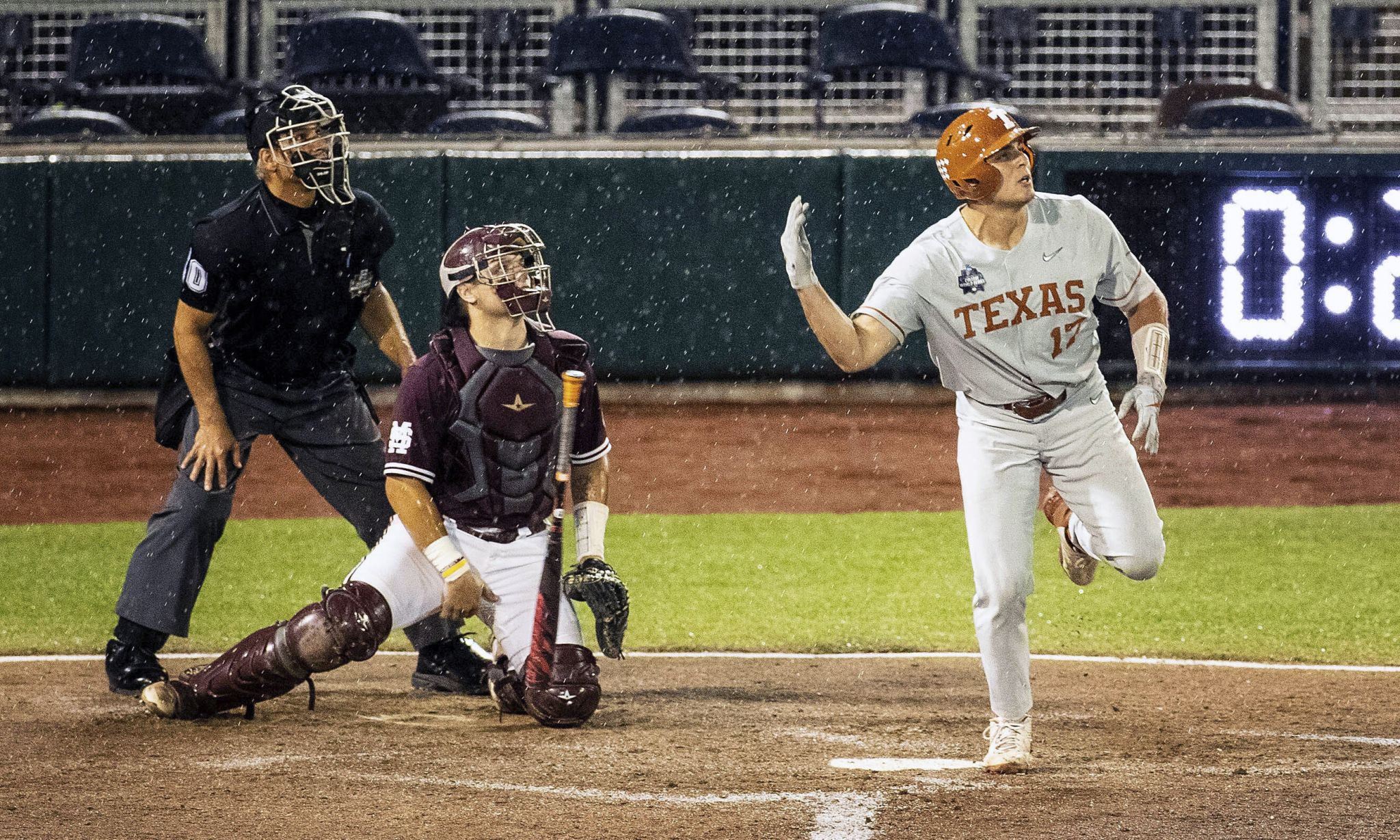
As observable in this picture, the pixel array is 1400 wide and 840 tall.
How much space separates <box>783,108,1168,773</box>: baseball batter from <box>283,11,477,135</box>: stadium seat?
38.7ft

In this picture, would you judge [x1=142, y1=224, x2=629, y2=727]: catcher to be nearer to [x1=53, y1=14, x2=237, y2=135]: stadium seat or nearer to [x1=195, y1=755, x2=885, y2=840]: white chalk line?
[x1=195, y1=755, x2=885, y2=840]: white chalk line

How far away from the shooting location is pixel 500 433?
487cm

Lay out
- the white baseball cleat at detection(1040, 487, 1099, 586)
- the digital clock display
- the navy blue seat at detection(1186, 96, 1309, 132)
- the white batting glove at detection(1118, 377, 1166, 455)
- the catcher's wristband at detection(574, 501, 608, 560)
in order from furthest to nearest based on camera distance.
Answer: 1. the navy blue seat at detection(1186, 96, 1309, 132)
2. the digital clock display
3. the white baseball cleat at detection(1040, 487, 1099, 586)
4. the catcher's wristband at detection(574, 501, 608, 560)
5. the white batting glove at detection(1118, 377, 1166, 455)

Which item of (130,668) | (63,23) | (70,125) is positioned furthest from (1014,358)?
(63,23)

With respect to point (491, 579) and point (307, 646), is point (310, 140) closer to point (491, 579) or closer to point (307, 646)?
point (491, 579)

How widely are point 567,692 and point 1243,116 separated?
12.3 m

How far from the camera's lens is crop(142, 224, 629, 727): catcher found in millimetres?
4719

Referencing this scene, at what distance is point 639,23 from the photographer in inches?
634

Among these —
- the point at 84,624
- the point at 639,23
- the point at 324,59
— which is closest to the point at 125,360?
the point at 324,59

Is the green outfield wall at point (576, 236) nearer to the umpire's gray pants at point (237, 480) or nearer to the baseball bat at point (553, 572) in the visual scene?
the umpire's gray pants at point (237, 480)

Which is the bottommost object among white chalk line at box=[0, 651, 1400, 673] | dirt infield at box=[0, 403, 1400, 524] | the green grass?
dirt infield at box=[0, 403, 1400, 524]

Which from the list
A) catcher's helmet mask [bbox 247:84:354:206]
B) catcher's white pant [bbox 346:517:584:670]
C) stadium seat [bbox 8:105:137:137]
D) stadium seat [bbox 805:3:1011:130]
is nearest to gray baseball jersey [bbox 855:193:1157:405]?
catcher's white pant [bbox 346:517:584:670]

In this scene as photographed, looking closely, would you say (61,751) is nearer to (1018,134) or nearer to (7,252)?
(1018,134)

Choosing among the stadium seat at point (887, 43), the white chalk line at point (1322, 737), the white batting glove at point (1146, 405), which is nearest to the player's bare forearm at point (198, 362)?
the white batting glove at point (1146, 405)
